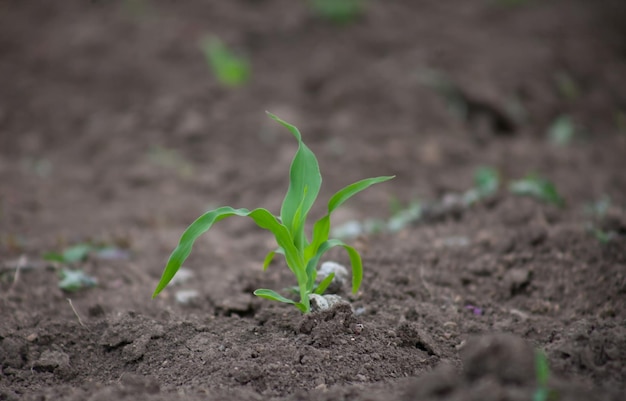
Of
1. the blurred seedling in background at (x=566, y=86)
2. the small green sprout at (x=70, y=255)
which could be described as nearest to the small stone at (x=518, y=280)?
the small green sprout at (x=70, y=255)

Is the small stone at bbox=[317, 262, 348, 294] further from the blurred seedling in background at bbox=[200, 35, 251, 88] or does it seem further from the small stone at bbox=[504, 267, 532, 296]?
the blurred seedling in background at bbox=[200, 35, 251, 88]

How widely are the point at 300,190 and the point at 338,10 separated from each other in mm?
3813

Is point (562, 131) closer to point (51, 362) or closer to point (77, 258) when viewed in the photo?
point (77, 258)

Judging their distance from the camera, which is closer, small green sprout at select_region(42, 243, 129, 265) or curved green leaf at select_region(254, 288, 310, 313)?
curved green leaf at select_region(254, 288, 310, 313)

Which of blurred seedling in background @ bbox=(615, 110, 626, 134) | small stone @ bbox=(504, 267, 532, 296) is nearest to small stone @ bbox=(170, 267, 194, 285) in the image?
small stone @ bbox=(504, 267, 532, 296)

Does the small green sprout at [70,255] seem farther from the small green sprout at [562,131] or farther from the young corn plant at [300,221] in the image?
the small green sprout at [562,131]

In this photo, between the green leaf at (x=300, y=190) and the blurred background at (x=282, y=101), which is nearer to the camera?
the green leaf at (x=300, y=190)

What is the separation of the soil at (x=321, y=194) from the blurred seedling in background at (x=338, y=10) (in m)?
0.14

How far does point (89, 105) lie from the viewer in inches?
194

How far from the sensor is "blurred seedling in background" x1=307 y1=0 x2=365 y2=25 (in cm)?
536

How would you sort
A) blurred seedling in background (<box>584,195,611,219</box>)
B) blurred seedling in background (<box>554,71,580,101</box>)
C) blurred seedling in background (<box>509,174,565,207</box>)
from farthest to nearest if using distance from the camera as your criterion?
blurred seedling in background (<box>554,71,580,101</box>) → blurred seedling in background (<box>509,174,565,207</box>) → blurred seedling in background (<box>584,195,611,219</box>)

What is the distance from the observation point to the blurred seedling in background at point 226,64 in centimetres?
471

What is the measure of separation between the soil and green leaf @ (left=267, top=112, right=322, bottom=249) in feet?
0.95

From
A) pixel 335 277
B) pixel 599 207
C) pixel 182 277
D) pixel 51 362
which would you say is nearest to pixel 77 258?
pixel 182 277
